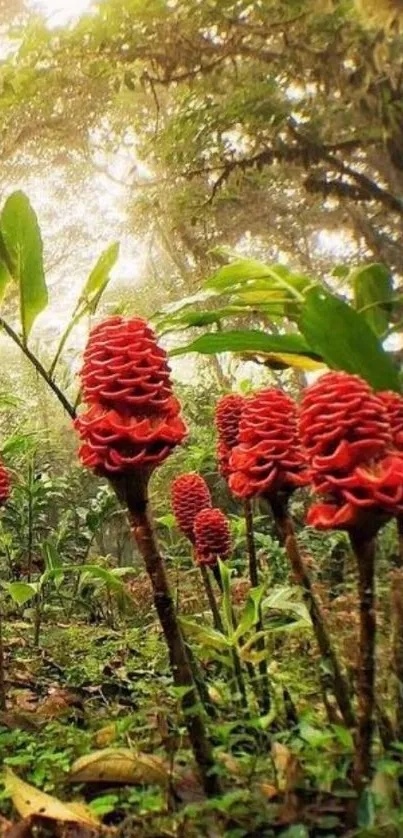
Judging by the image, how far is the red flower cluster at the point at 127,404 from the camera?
1.25 m

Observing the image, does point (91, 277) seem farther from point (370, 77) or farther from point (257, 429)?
point (370, 77)

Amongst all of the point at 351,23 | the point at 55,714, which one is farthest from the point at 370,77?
the point at 55,714

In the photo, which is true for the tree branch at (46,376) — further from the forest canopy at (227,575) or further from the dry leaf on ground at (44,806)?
the dry leaf on ground at (44,806)

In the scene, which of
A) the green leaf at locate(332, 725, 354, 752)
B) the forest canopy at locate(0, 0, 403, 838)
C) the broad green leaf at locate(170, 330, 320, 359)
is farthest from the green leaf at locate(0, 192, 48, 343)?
the green leaf at locate(332, 725, 354, 752)

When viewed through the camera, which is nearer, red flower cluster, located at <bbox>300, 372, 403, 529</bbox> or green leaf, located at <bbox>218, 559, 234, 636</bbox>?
red flower cluster, located at <bbox>300, 372, 403, 529</bbox>

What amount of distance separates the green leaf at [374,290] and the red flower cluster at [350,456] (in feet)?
1.57

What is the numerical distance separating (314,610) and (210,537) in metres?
0.83

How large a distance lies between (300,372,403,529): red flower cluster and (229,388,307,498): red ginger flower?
0.23m

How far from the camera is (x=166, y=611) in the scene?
1.27 m

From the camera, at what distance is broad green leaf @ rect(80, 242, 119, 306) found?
1.81 meters

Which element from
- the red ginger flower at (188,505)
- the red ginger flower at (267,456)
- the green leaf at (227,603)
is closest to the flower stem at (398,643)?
the red ginger flower at (267,456)

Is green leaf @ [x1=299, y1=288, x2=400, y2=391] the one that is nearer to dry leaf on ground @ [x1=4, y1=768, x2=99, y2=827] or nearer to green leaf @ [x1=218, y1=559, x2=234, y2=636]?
green leaf @ [x1=218, y1=559, x2=234, y2=636]

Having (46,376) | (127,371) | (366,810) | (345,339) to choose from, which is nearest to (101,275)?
(46,376)

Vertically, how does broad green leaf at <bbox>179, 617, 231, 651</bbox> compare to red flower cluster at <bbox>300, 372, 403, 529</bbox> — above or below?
A: below
